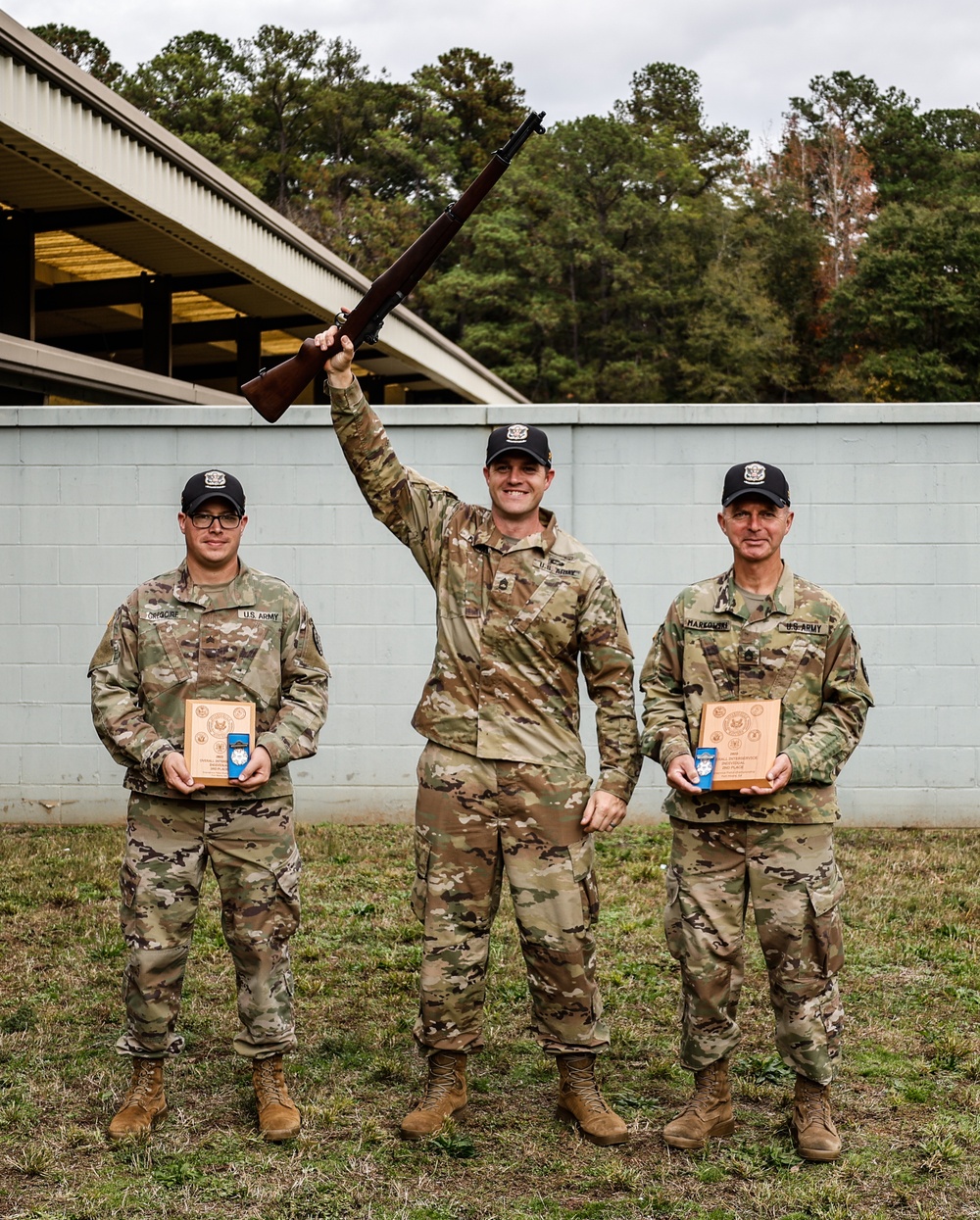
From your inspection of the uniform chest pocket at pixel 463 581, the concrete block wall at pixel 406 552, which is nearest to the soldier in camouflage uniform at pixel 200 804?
the uniform chest pocket at pixel 463 581

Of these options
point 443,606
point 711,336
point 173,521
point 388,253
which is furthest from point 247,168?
point 443,606

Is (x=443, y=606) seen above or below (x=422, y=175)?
below

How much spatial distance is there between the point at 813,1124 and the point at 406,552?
4.93m

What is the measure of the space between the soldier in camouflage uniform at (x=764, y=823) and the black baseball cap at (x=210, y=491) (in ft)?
4.86

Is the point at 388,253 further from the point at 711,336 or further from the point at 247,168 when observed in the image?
the point at 711,336

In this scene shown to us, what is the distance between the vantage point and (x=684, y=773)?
3.90m

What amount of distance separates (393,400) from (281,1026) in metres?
20.5

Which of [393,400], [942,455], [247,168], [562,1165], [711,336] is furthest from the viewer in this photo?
[247,168]

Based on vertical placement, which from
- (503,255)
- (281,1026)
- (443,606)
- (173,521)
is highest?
(503,255)

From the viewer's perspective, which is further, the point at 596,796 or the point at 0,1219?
the point at 596,796

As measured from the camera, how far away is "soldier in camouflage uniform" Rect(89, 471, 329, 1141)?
4012 millimetres

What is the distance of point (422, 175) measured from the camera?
4981 centimetres

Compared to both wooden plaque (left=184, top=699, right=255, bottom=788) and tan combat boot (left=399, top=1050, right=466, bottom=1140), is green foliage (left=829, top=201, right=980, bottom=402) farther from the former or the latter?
wooden plaque (left=184, top=699, right=255, bottom=788)

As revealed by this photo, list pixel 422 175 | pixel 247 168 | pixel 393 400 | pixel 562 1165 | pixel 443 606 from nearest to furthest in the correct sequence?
pixel 562 1165 → pixel 443 606 → pixel 393 400 → pixel 247 168 → pixel 422 175
